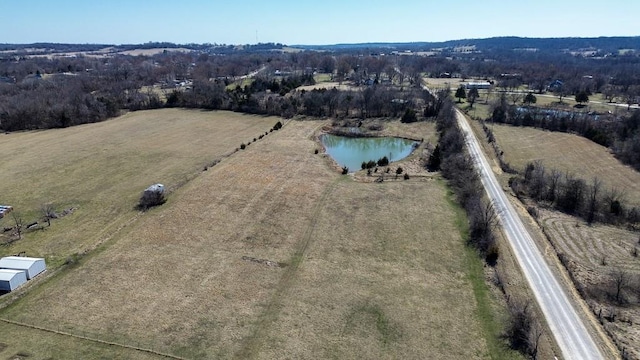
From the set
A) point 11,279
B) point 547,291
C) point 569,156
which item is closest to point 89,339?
point 11,279

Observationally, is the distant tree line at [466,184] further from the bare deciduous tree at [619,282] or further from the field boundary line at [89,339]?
the field boundary line at [89,339]

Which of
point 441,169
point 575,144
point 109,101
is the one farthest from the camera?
point 109,101

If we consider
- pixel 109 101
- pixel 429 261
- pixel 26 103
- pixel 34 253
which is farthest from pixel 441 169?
pixel 26 103

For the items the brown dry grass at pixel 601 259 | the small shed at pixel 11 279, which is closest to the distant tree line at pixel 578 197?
the brown dry grass at pixel 601 259

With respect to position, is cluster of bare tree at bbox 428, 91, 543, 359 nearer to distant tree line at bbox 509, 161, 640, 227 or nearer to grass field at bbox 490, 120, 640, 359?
grass field at bbox 490, 120, 640, 359

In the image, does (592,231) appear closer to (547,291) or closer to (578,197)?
(578,197)

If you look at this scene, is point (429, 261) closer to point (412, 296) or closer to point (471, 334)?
point (412, 296)

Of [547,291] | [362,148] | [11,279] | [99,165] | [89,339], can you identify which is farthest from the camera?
[362,148]
